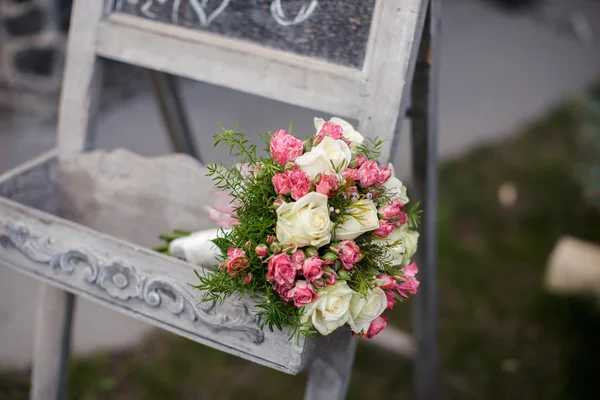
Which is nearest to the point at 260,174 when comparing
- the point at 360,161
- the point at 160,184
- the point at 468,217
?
the point at 360,161

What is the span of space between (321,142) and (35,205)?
74 cm

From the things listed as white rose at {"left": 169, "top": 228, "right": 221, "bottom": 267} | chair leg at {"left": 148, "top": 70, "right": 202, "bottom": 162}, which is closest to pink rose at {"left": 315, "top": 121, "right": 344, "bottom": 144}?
white rose at {"left": 169, "top": 228, "right": 221, "bottom": 267}

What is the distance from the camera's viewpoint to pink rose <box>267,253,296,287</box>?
3.11 ft

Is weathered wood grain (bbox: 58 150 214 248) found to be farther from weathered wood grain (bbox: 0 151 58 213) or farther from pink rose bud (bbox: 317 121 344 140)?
pink rose bud (bbox: 317 121 344 140)

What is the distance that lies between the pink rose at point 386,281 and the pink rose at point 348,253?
0.06 meters

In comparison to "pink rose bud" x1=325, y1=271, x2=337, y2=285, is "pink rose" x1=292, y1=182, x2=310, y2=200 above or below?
above

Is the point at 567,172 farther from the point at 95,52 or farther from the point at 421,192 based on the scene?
the point at 95,52

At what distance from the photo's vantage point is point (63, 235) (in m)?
1.21

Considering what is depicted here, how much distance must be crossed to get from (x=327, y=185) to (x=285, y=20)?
488 mm

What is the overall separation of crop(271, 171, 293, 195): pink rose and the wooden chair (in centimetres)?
20

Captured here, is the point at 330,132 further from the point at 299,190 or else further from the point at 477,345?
the point at 477,345

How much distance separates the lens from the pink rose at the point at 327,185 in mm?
979

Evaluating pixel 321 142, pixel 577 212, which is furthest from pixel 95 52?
pixel 577 212

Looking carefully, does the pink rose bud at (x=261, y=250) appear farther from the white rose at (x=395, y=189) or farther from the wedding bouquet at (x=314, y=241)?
the white rose at (x=395, y=189)
